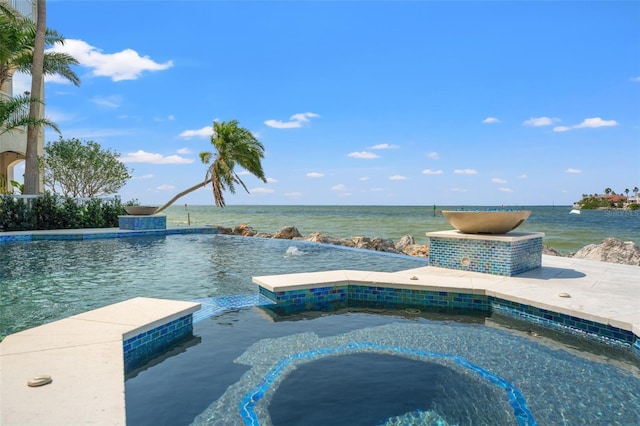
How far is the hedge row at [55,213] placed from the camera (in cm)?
1591

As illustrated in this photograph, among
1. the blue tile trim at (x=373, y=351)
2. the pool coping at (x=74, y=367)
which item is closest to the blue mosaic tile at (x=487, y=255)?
the blue tile trim at (x=373, y=351)

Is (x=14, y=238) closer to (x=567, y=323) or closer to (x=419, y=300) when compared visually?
(x=419, y=300)

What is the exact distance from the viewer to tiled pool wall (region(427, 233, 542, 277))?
6773mm

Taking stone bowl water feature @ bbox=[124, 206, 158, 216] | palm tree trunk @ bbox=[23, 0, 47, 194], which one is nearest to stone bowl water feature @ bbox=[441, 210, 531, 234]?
Answer: stone bowl water feature @ bbox=[124, 206, 158, 216]

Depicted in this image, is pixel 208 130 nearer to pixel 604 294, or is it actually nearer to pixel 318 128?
pixel 318 128

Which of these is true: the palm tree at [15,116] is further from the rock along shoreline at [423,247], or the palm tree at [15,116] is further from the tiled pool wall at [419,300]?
the tiled pool wall at [419,300]

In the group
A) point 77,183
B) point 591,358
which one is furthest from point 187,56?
point 591,358

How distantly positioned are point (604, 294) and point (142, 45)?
1633 centimetres

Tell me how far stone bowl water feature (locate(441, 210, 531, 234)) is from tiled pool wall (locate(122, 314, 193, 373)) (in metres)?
4.82

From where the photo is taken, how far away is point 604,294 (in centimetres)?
550

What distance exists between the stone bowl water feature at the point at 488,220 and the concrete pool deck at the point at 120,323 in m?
0.81

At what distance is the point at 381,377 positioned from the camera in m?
3.59

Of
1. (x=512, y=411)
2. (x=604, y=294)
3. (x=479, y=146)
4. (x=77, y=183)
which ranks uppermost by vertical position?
(x=479, y=146)

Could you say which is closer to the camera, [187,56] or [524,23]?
[524,23]
